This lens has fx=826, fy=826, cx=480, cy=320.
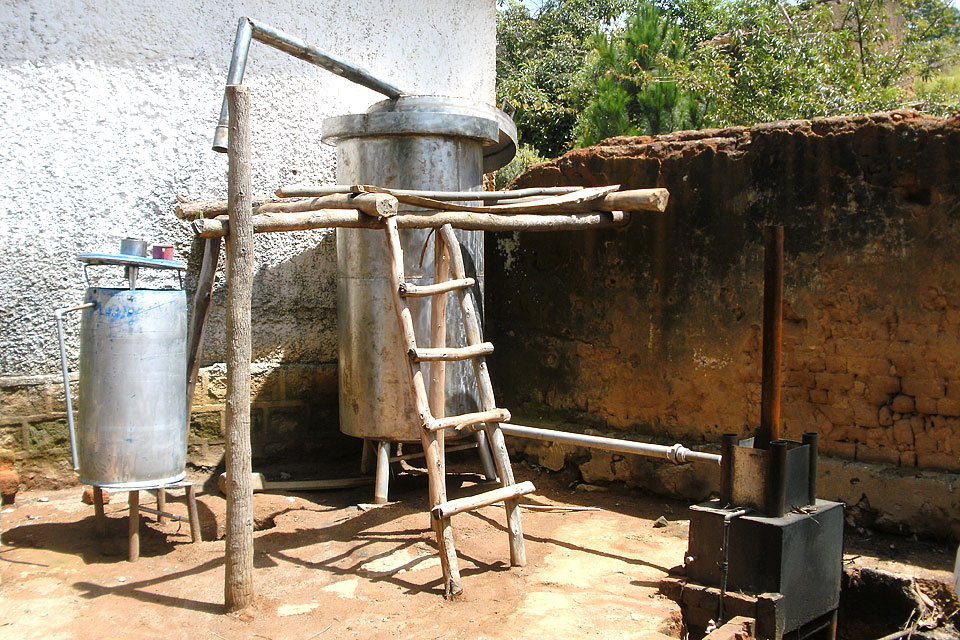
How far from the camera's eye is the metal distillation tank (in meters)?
4.07

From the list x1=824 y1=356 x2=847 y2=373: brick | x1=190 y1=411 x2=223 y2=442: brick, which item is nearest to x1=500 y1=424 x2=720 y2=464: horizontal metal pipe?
x1=824 y1=356 x2=847 y2=373: brick

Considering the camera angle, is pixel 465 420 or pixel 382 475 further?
pixel 382 475

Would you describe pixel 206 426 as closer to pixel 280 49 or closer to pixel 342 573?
pixel 342 573

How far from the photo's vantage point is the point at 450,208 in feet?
14.6

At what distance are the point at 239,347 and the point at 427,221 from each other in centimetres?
134

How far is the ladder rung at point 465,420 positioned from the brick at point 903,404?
199 cm

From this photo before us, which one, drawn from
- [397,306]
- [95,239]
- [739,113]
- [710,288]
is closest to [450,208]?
[397,306]

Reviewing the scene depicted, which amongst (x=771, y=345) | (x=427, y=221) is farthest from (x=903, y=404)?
(x=427, y=221)

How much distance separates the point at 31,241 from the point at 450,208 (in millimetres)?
2654

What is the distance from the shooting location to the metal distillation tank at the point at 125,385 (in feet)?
13.4

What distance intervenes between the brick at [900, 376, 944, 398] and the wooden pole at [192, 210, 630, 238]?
1.82 metres

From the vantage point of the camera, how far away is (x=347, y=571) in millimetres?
4082

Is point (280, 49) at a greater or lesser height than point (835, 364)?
greater

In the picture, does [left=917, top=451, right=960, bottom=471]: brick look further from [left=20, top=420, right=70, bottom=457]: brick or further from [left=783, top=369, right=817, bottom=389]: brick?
[left=20, top=420, right=70, bottom=457]: brick
